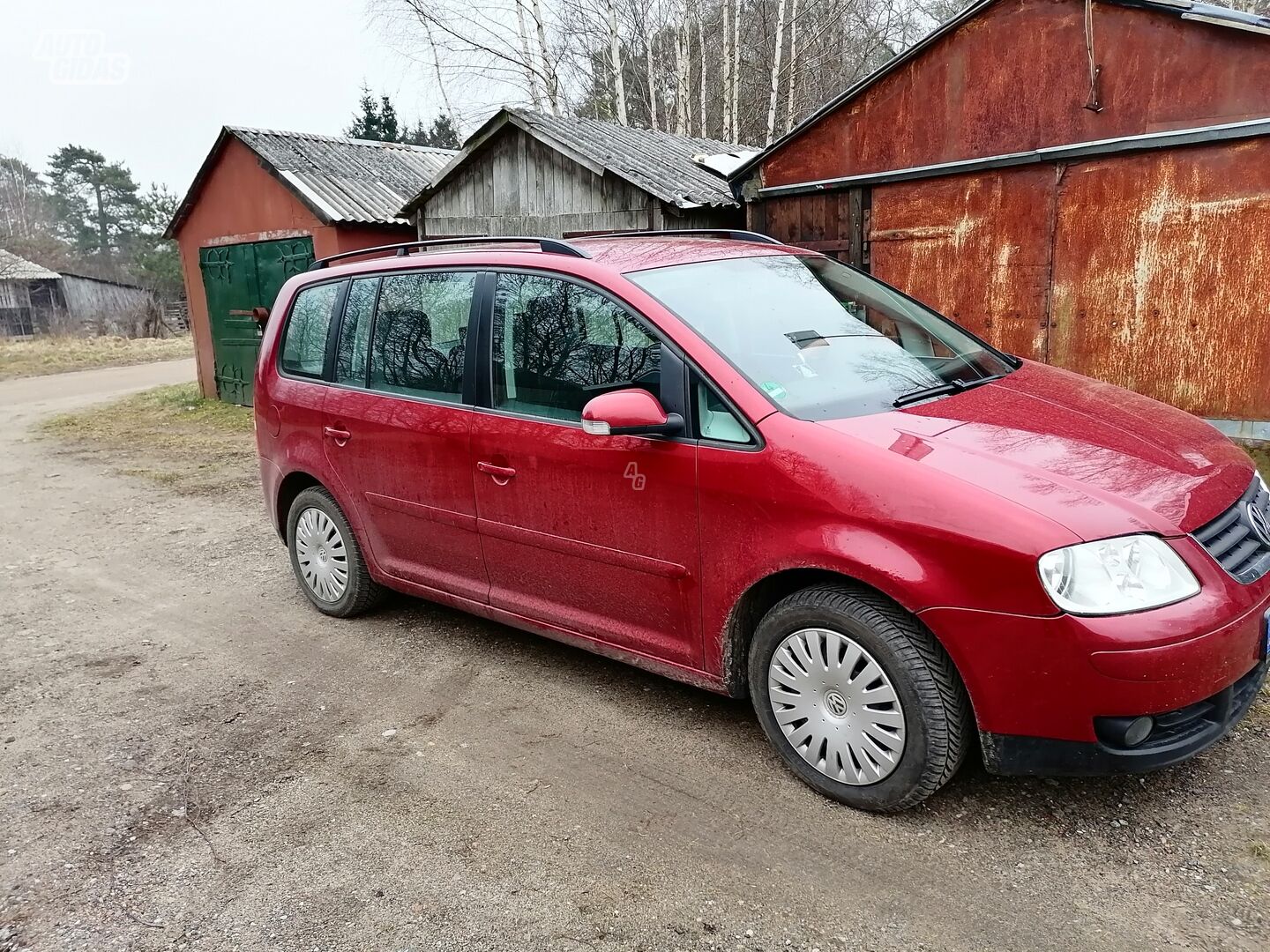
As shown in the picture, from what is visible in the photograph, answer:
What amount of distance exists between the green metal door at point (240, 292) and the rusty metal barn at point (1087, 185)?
800 centimetres

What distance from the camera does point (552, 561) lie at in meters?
3.66

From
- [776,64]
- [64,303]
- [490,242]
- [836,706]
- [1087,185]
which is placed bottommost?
[836,706]

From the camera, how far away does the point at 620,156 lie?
9727mm

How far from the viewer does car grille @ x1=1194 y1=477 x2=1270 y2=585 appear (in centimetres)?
263

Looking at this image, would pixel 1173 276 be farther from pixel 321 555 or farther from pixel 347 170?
pixel 347 170

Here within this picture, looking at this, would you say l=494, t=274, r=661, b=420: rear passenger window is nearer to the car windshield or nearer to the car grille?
the car windshield

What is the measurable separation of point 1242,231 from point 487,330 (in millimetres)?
5248

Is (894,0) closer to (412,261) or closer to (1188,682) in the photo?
(412,261)

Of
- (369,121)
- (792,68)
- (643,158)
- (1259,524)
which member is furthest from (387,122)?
(1259,524)

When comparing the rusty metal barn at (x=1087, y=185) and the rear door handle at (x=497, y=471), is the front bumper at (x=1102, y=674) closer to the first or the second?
the rear door handle at (x=497, y=471)

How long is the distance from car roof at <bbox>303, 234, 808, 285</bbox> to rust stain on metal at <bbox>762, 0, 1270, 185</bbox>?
358cm

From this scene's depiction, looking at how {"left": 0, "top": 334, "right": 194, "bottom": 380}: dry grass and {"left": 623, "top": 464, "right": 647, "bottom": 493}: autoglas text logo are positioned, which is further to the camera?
{"left": 0, "top": 334, "right": 194, "bottom": 380}: dry grass

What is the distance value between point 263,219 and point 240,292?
1283 millimetres

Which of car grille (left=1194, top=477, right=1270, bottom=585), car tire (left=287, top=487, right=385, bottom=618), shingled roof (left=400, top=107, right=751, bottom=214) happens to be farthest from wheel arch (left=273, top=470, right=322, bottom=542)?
shingled roof (left=400, top=107, right=751, bottom=214)
